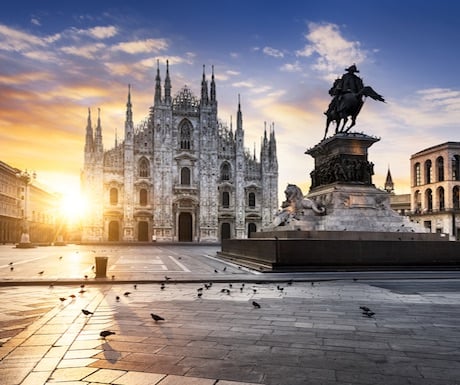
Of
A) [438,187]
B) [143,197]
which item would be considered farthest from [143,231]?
[438,187]

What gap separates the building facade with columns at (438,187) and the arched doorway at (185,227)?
94.4 ft

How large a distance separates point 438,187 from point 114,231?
39914 millimetres

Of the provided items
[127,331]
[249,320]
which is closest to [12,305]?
[127,331]

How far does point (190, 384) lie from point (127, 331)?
2355 mm

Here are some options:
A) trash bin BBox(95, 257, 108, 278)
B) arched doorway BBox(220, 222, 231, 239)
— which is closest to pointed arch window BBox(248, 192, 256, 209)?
arched doorway BBox(220, 222, 231, 239)

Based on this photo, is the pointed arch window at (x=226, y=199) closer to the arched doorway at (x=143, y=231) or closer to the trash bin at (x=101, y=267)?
the arched doorway at (x=143, y=231)

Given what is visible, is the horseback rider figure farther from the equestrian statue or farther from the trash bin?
the trash bin

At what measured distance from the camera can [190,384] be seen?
4.13 meters

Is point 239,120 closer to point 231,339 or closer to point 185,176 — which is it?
point 185,176

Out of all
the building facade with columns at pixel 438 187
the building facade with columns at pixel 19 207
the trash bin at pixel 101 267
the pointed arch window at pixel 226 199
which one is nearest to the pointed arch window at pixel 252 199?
the pointed arch window at pixel 226 199

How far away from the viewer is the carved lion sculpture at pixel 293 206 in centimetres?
1858

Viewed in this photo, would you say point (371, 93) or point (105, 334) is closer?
point (105, 334)

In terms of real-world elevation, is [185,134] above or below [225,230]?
above

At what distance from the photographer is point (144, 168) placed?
60250 mm
